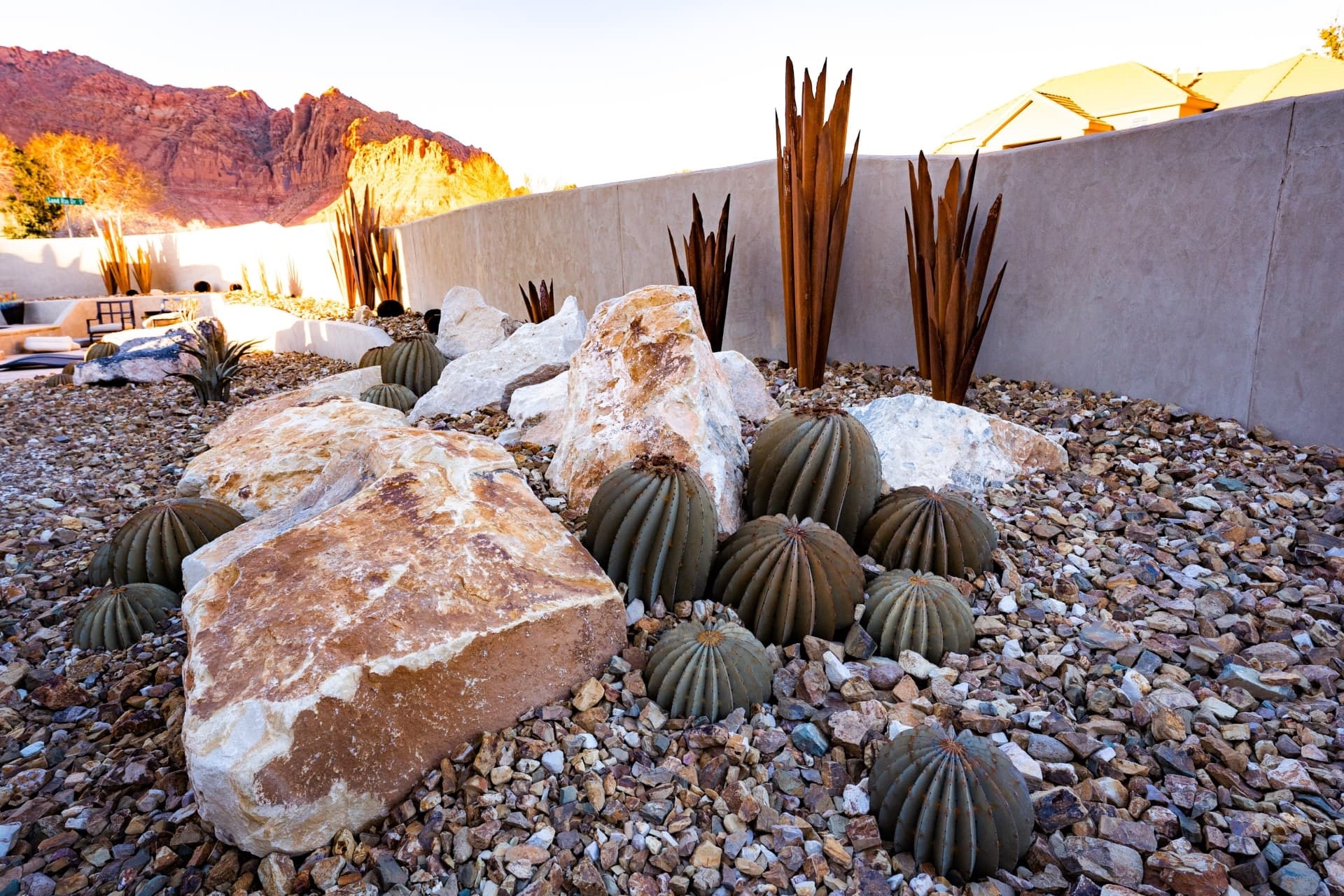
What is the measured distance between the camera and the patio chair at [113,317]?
14380 millimetres

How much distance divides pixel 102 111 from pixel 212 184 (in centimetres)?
660

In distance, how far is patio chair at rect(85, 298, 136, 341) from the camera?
14.4 metres

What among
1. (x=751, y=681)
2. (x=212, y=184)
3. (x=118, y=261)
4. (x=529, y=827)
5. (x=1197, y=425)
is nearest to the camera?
(x=529, y=827)

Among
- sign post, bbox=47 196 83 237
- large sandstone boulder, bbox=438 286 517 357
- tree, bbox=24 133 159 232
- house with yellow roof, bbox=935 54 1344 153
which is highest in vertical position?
tree, bbox=24 133 159 232

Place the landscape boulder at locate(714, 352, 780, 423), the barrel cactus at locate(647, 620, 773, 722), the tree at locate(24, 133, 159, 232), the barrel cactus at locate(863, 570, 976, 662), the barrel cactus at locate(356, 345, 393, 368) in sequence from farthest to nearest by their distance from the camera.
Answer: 1. the tree at locate(24, 133, 159, 232)
2. the barrel cactus at locate(356, 345, 393, 368)
3. the landscape boulder at locate(714, 352, 780, 423)
4. the barrel cactus at locate(863, 570, 976, 662)
5. the barrel cactus at locate(647, 620, 773, 722)

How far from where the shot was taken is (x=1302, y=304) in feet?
9.80

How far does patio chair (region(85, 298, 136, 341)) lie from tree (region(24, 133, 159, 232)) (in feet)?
46.7

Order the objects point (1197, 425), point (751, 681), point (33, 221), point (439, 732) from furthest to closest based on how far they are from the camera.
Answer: point (33, 221)
point (1197, 425)
point (751, 681)
point (439, 732)

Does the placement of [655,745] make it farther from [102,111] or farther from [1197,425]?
[102,111]

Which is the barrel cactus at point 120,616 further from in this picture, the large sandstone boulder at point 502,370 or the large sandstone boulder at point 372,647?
the large sandstone boulder at point 502,370

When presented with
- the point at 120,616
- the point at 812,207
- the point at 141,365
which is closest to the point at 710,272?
the point at 812,207

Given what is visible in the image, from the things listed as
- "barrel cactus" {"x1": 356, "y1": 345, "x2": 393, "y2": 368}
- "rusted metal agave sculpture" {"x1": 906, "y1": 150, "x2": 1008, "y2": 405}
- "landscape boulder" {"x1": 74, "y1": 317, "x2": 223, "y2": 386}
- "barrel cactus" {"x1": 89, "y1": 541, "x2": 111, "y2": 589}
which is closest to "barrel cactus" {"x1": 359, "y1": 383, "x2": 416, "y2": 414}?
"barrel cactus" {"x1": 356, "y1": 345, "x2": 393, "y2": 368}

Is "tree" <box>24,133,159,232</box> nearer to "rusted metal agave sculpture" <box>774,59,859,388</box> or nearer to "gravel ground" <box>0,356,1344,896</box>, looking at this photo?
"rusted metal agave sculpture" <box>774,59,859,388</box>

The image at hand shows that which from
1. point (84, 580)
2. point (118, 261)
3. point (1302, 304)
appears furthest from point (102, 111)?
point (1302, 304)
